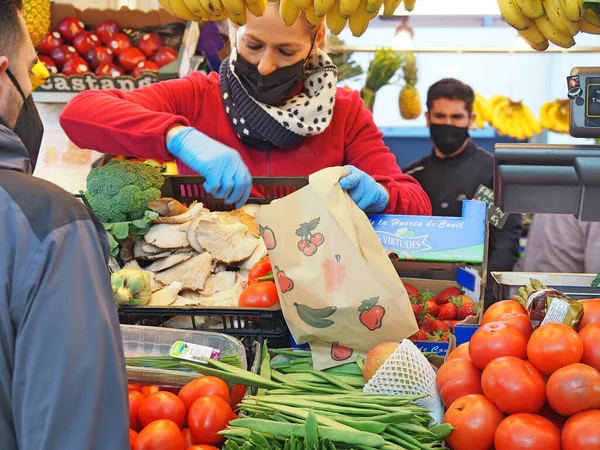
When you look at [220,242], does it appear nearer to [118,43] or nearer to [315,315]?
[315,315]

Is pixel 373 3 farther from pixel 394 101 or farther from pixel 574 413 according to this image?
pixel 394 101

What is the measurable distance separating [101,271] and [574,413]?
1050 millimetres

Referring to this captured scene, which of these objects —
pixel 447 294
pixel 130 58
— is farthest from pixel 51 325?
pixel 130 58

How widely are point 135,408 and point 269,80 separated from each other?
1388 millimetres

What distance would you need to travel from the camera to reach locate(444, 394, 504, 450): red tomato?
149cm

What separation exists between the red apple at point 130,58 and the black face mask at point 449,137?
7.24ft

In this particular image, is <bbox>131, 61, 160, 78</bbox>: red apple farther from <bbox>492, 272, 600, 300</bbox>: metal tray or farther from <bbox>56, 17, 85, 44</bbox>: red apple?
<bbox>492, 272, 600, 300</bbox>: metal tray

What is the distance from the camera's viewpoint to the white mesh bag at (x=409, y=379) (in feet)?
5.51

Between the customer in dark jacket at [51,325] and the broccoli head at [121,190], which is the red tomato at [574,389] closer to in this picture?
the customer in dark jacket at [51,325]

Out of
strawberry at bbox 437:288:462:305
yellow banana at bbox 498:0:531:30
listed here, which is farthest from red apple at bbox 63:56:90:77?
yellow banana at bbox 498:0:531:30

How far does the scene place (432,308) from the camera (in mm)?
2289

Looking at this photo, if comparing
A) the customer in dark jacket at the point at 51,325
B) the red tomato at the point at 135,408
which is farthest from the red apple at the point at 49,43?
the customer in dark jacket at the point at 51,325

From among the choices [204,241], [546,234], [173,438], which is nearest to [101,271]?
[173,438]

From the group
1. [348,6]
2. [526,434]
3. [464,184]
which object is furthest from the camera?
[464,184]
